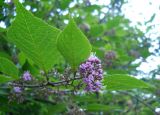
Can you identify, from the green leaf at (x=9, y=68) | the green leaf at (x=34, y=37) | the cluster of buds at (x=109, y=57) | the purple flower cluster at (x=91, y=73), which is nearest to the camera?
the green leaf at (x=34, y=37)

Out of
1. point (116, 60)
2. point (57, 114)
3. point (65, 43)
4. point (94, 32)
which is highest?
point (94, 32)

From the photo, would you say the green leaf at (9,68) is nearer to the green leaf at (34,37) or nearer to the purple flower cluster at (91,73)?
the green leaf at (34,37)

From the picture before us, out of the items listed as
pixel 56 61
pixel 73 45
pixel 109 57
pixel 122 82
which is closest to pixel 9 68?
pixel 56 61

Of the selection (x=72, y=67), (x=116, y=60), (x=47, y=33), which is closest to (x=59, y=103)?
(x=116, y=60)

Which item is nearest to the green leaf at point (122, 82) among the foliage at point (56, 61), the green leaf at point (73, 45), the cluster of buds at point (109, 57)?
the foliage at point (56, 61)

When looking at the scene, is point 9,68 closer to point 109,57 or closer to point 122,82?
point 122,82

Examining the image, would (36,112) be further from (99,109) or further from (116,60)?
(116,60)

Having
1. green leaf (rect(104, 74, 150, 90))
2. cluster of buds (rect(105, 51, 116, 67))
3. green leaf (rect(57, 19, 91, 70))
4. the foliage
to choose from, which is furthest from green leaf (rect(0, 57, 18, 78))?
cluster of buds (rect(105, 51, 116, 67))
